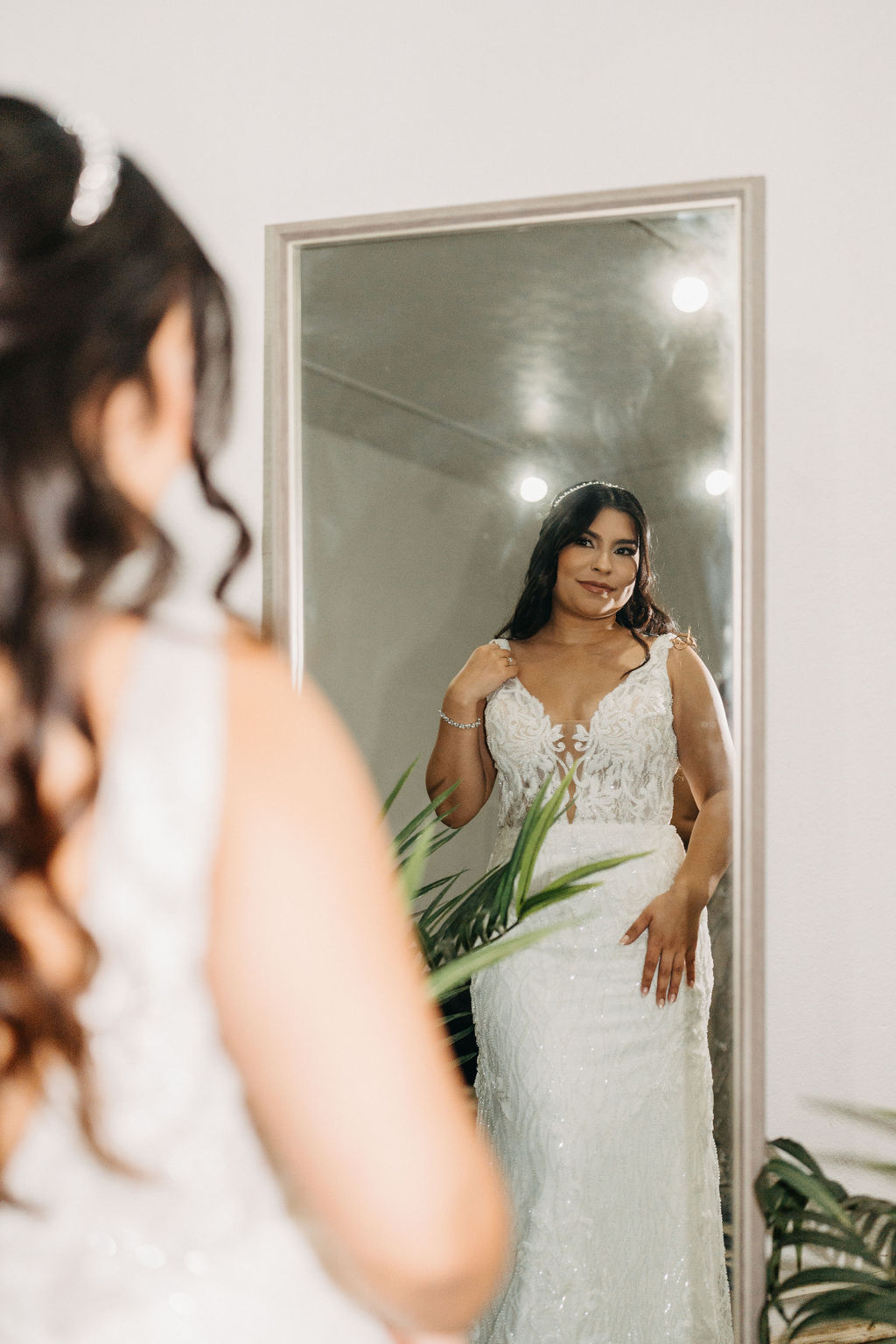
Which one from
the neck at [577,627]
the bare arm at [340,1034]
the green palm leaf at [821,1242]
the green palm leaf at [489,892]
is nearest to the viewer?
the bare arm at [340,1034]

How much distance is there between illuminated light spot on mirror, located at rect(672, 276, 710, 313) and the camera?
139 cm

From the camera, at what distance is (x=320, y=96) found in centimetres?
156

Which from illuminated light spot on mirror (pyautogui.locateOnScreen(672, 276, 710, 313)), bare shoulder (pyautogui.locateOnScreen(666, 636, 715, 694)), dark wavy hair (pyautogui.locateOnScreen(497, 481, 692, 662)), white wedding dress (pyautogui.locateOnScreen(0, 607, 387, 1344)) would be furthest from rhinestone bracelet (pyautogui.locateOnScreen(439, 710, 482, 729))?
white wedding dress (pyautogui.locateOnScreen(0, 607, 387, 1344))

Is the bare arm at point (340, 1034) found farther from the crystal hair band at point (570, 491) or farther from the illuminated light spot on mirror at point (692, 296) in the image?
the illuminated light spot on mirror at point (692, 296)

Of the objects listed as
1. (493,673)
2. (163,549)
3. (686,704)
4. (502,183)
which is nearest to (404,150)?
(502,183)

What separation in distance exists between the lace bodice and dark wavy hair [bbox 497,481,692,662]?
1.2 inches

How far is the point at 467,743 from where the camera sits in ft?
4.74

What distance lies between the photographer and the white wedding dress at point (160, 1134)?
0.53 metres

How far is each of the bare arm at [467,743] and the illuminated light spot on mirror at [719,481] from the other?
0.32m

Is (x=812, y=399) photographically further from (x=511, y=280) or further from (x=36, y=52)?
(x=36, y=52)

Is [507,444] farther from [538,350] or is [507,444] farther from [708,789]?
[708,789]

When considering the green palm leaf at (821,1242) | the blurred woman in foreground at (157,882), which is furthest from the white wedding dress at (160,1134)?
the green palm leaf at (821,1242)

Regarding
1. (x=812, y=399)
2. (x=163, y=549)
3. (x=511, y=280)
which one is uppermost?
(x=511, y=280)

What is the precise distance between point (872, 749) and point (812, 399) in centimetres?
43
